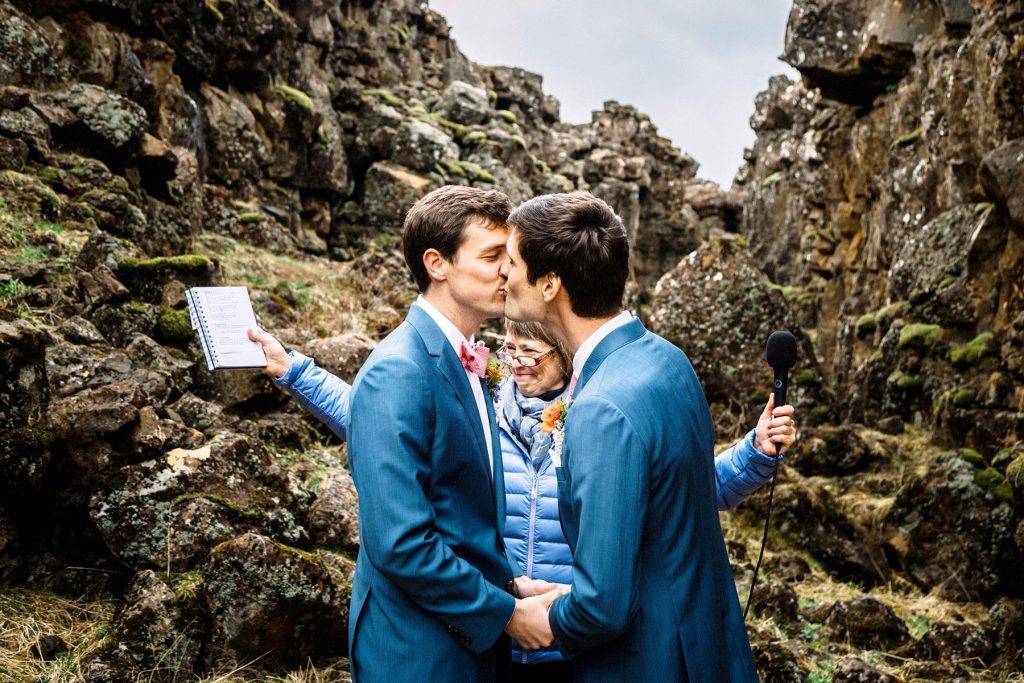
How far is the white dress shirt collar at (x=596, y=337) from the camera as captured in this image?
2.54m

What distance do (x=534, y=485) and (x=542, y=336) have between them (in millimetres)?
820

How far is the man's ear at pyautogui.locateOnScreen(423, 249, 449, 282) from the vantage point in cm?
291

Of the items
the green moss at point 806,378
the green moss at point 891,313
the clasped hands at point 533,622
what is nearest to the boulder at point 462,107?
the green moss at point 891,313

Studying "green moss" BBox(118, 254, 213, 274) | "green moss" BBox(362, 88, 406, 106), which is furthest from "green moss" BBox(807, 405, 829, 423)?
"green moss" BBox(362, 88, 406, 106)

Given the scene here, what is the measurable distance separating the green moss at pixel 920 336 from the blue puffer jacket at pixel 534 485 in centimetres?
963

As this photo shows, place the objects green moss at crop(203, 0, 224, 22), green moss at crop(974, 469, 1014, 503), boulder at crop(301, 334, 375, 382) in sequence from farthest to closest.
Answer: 1. green moss at crop(203, 0, 224, 22)
2. boulder at crop(301, 334, 375, 382)
3. green moss at crop(974, 469, 1014, 503)

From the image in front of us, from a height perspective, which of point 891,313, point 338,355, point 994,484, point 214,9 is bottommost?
point 994,484

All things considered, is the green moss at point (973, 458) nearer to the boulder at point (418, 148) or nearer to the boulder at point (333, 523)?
the boulder at point (333, 523)

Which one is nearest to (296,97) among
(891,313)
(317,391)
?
(891,313)

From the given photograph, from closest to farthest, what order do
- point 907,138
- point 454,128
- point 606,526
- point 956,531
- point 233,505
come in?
point 606,526 < point 233,505 < point 956,531 < point 907,138 < point 454,128

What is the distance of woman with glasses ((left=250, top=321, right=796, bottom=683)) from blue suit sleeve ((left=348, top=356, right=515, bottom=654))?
64 cm

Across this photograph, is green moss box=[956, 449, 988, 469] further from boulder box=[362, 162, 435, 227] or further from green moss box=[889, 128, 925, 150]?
boulder box=[362, 162, 435, 227]

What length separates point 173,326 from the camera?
6957mm

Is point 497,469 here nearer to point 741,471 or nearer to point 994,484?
point 741,471
